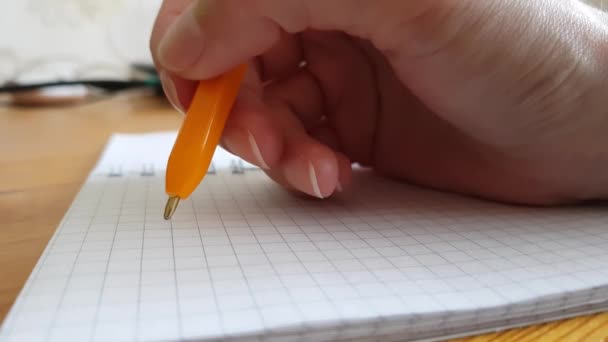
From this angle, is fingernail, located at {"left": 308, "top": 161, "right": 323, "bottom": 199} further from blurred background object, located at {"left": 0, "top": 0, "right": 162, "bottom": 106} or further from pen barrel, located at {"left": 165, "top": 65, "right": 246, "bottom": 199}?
blurred background object, located at {"left": 0, "top": 0, "right": 162, "bottom": 106}

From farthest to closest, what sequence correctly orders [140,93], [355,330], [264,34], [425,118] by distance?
[140,93]
[425,118]
[264,34]
[355,330]

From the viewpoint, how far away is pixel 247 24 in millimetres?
312

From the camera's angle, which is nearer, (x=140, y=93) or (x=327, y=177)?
(x=327, y=177)

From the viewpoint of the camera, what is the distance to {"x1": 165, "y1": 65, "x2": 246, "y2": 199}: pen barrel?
0.32 meters

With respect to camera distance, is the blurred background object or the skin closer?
the skin

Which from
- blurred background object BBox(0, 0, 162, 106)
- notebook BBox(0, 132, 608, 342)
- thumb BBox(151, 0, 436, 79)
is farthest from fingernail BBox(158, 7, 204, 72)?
blurred background object BBox(0, 0, 162, 106)

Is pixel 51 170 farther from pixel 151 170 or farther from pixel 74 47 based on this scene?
pixel 74 47

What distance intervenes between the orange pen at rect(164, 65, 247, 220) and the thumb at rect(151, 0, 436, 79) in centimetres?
2

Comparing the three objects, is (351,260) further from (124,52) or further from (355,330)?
(124,52)

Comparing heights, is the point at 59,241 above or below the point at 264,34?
below

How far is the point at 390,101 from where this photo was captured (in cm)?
49

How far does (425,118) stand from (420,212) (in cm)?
12

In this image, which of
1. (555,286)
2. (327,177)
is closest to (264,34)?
(327,177)

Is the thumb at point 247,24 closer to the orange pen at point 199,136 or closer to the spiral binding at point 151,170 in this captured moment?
the orange pen at point 199,136
